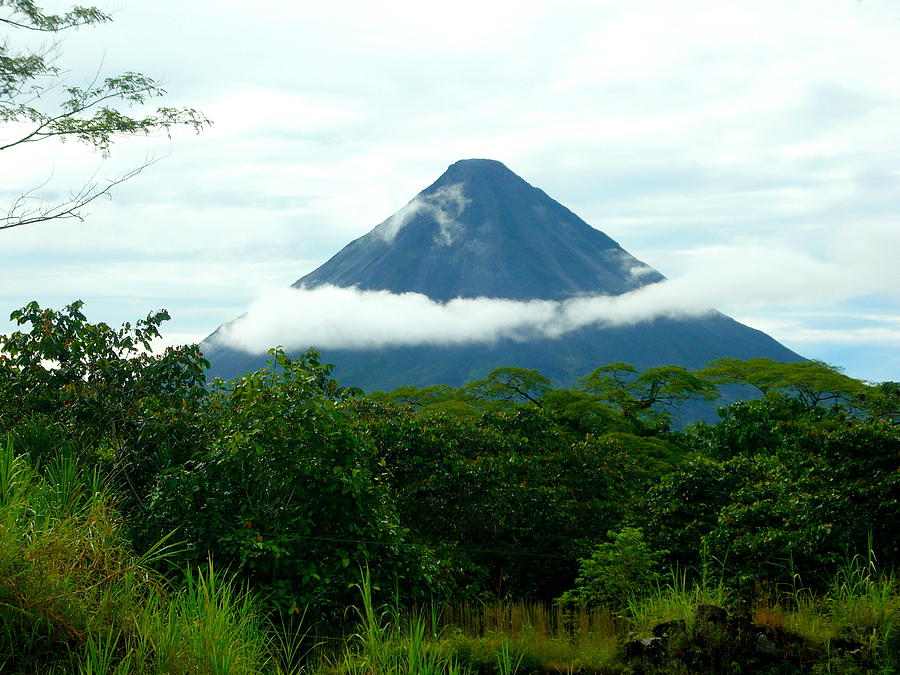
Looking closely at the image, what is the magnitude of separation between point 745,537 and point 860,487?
1.77 meters

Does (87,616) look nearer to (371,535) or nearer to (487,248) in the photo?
(371,535)

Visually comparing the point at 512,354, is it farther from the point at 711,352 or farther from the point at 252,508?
the point at 252,508

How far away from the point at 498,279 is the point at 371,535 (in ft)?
534

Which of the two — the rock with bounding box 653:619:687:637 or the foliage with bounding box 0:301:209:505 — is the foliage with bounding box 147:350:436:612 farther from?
the rock with bounding box 653:619:687:637

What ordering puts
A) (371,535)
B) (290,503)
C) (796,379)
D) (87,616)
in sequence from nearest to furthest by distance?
(87,616) < (371,535) < (290,503) < (796,379)

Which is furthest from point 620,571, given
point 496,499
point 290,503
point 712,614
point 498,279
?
point 498,279

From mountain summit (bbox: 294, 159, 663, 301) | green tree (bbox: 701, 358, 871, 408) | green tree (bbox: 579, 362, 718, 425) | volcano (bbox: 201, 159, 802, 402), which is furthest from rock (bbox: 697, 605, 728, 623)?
mountain summit (bbox: 294, 159, 663, 301)

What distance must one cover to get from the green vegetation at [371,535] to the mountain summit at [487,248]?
499 ft

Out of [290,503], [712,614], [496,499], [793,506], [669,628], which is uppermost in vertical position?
[290,503]

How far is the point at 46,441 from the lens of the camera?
8383mm

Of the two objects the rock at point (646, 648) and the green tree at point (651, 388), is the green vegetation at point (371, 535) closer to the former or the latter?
the rock at point (646, 648)

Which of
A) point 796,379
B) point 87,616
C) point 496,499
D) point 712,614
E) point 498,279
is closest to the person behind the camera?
point 87,616

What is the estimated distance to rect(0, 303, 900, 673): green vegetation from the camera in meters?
4.86

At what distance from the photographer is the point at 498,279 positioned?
557 feet
